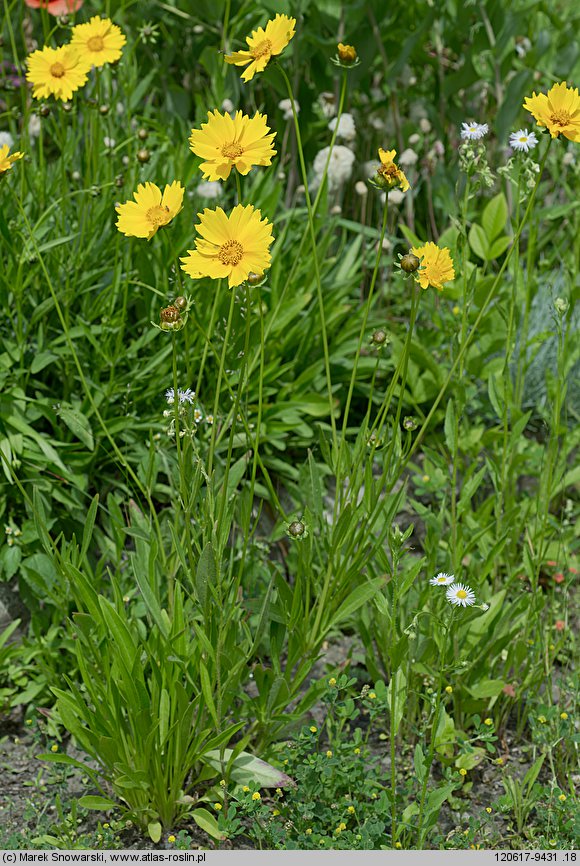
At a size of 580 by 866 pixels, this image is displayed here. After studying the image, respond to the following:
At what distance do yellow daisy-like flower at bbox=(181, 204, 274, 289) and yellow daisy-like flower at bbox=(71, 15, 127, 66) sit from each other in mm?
767

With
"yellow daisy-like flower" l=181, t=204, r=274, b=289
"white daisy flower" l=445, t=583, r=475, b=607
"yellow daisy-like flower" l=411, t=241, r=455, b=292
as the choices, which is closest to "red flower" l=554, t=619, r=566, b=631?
"white daisy flower" l=445, t=583, r=475, b=607

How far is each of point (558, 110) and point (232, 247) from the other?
56 centimetres

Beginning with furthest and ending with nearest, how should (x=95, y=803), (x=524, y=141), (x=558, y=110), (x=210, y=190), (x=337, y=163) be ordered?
(x=337, y=163) → (x=210, y=190) → (x=524, y=141) → (x=95, y=803) → (x=558, y=110)

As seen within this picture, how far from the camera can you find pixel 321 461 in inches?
104

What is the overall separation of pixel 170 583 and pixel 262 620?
0.67ft

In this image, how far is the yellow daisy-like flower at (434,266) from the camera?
1.62 metres

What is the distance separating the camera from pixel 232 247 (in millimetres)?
1471

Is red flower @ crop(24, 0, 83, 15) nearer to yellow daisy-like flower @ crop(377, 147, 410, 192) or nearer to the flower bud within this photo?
yellow daisy-like flower @ crop(377, 147, 410, 192)

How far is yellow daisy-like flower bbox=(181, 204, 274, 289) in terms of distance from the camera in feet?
4.76

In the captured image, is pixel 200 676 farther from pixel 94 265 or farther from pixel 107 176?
pixel 107 176

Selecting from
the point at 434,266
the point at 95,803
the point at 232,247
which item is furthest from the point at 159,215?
the point at 95,803

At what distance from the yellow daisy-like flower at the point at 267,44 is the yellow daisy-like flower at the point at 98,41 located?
54 cm

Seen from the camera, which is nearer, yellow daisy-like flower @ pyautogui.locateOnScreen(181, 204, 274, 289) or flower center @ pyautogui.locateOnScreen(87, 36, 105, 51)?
yellow daisy-like flower @ pyautogui.locateOnScreen(181, 204, 274, 289)

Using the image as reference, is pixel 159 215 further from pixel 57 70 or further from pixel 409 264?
pixel 57 70
